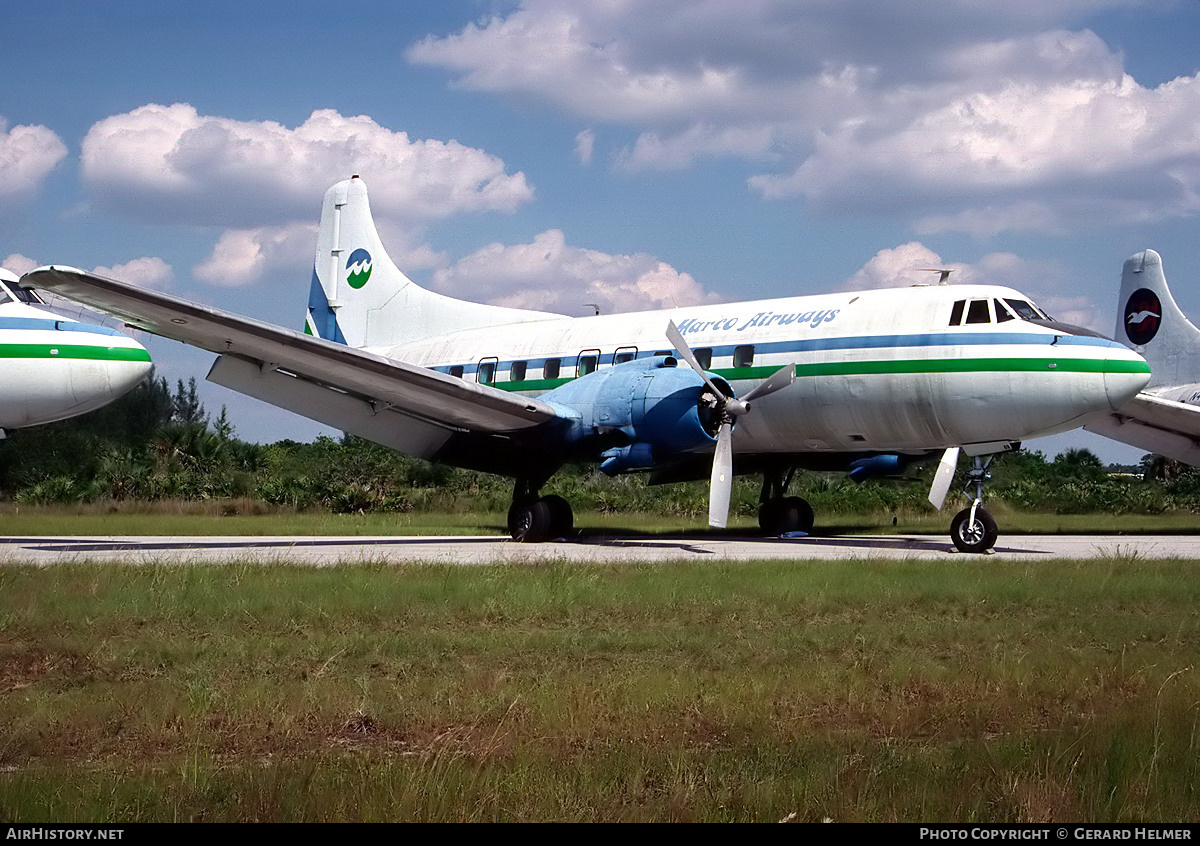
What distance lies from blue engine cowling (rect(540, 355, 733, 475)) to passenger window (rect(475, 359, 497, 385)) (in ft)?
13.7

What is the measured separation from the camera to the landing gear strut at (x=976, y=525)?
18.3 metres

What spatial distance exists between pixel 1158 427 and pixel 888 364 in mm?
14723

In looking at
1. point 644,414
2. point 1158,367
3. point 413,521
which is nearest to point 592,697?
point 644,414

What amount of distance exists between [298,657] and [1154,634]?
24.8 feet

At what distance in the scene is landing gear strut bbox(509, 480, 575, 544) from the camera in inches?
807

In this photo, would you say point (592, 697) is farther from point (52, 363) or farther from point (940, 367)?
point (52, 363)

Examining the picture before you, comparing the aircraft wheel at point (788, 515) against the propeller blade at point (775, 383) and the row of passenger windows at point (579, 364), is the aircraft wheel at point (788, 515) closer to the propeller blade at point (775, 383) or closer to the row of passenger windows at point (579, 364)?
the row of passenger windows at point (579, 364)

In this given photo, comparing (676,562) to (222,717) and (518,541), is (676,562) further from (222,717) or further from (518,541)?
(222,717)

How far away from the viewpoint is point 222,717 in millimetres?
7027

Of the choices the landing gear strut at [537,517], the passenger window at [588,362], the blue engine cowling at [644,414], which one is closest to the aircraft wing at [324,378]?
the blue engine cowling at [644,414]

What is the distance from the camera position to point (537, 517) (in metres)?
20.5

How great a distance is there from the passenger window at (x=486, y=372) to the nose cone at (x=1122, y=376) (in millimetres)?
11617

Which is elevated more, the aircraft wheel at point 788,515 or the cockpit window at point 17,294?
the cockpit window at point 17,294

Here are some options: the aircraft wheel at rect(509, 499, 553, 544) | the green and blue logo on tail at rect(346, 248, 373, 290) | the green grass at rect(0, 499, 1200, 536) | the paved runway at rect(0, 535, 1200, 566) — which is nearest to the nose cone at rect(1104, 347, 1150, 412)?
the paved runway at rect(0, 535, 1200, 566)
